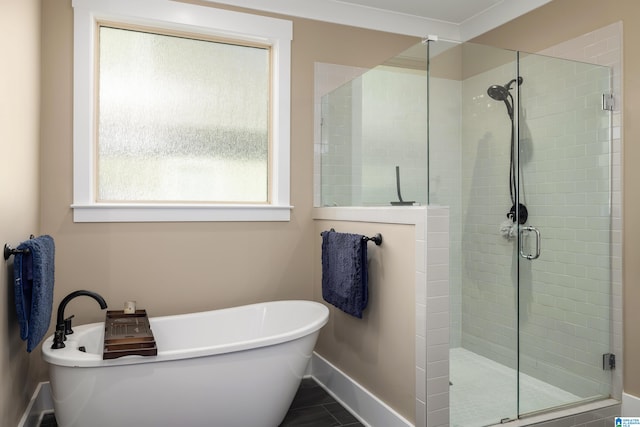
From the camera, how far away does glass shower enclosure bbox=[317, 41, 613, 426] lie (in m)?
2.32

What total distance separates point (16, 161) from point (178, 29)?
138 centimetres

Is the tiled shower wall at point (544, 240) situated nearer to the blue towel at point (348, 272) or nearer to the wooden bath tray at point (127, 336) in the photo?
the blue towel at point (348, 272)

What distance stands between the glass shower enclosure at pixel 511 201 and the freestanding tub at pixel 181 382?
32.7 inches

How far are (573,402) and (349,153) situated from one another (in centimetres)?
187

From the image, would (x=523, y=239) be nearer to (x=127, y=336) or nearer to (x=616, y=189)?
(x=616, y=189)

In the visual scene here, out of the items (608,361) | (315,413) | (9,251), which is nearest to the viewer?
(9,251)

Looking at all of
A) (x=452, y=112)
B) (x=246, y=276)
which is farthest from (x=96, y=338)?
(x=452, y=112)

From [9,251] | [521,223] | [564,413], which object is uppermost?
[521,223]

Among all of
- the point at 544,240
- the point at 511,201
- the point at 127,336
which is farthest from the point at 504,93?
A: the point at 127,336

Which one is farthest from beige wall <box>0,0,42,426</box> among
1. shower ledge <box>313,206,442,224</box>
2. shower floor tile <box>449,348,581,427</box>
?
shower floor tile <box>449,348,581,427</box>

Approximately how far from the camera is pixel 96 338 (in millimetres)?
2492

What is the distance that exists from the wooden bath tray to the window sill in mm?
561

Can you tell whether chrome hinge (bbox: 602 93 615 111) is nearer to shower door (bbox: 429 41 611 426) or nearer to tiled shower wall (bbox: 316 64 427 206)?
shower door (bbox: 429 41 611 426)

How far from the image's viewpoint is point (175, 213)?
2932mm
